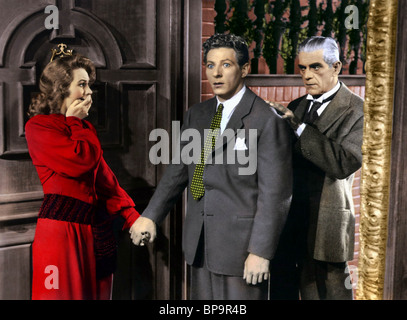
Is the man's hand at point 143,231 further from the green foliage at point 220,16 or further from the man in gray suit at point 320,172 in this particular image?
the green foliage at point 220,16

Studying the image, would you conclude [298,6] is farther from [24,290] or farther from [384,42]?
[24,290]

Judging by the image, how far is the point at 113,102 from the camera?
2113 mm

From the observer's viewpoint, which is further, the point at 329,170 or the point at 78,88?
the point at 329,170

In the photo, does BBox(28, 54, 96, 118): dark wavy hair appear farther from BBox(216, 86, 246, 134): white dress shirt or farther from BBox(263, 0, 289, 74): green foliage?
BBox(263, 0, 289, 74): green foliage

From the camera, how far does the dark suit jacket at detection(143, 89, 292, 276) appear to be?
196 cm

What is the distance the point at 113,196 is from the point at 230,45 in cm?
83

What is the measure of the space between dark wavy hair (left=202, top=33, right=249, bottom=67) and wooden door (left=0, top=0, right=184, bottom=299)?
7.9 inches

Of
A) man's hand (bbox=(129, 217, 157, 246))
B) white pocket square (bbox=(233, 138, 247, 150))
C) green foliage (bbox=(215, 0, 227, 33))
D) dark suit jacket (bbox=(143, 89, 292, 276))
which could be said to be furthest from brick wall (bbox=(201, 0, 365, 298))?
man's hand (bbox=(129, 217, 157, 246))

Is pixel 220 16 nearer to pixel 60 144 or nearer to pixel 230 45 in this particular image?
pixel 230 45

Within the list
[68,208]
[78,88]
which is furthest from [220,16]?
[68,208]

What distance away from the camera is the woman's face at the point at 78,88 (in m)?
2.00

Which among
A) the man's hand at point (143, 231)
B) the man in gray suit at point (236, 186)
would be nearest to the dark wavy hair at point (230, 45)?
the man in gray suit at point (236, 186)

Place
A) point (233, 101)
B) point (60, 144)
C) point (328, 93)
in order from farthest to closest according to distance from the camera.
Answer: point (328, 93), point (233, 101), point (60, 144)

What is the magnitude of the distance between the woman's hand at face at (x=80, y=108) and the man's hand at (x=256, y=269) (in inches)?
36.1
